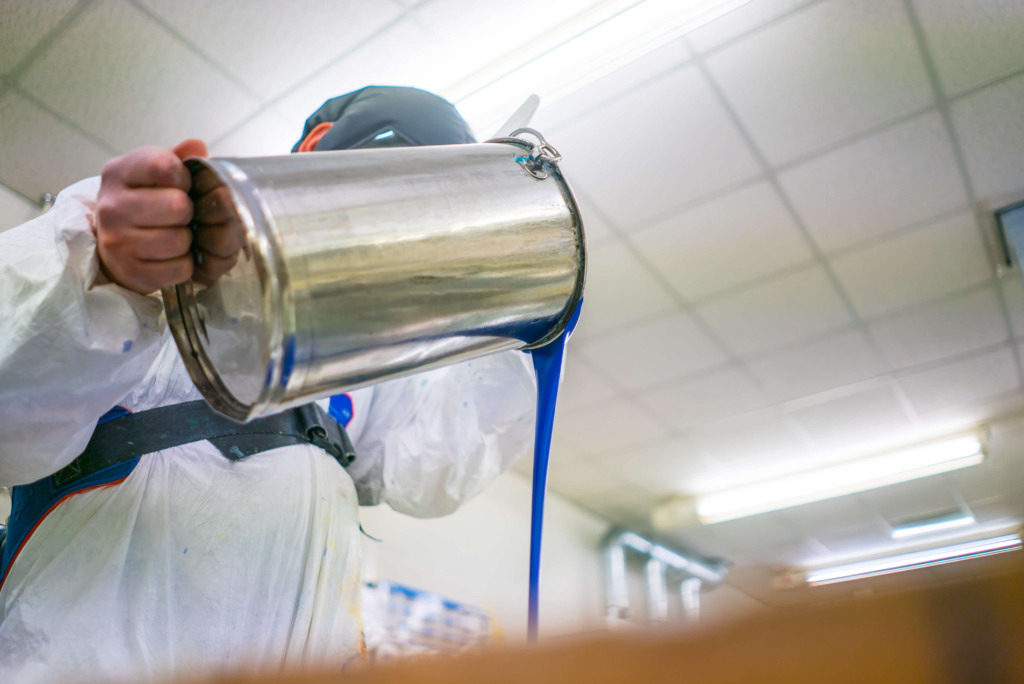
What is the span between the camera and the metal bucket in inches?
17.2

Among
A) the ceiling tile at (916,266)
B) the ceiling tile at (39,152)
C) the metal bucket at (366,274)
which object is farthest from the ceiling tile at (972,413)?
the ceiling tile at (39,152)

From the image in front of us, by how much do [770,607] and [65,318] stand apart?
21.8 inches

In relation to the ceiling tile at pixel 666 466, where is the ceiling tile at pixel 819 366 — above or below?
above

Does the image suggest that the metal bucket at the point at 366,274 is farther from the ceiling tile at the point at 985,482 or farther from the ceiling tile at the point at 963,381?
the ceiling tile at the point at 985,482

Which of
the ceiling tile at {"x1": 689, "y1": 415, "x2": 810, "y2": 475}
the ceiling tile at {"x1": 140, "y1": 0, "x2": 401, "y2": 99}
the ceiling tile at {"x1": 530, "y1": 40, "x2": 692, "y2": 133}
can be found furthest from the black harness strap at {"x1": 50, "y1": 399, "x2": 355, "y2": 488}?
the ceiling tile at {"x1": 689, "y1": 415, "x2": 810, "y2": 475}

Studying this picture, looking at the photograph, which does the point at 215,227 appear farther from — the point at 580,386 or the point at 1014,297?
the point at 1014,297

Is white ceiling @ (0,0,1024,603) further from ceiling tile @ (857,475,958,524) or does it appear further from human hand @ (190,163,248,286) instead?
human hand @ (190,163,248,286)

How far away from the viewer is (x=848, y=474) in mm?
3619

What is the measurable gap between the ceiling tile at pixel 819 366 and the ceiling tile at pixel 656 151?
967 millimetres

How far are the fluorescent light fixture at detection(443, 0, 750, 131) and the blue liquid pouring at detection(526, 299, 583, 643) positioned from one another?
118 centimetres

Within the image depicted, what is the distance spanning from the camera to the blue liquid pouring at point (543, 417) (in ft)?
2.19

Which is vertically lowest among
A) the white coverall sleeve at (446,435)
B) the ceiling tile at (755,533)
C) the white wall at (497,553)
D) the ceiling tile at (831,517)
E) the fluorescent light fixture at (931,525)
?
the white coverall sleeve at (446,435)

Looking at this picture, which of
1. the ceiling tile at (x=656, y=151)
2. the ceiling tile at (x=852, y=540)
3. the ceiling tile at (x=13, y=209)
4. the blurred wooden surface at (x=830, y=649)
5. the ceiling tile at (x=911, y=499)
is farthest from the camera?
the ceiling tile at (x=852, y=540)

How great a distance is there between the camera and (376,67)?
1741mm
